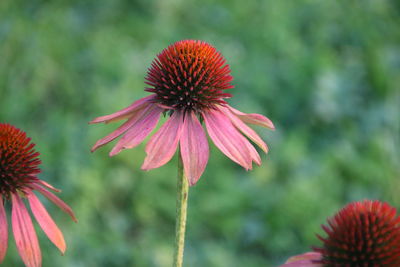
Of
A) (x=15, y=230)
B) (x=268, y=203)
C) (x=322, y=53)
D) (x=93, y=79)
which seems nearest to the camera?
(x=15, y=230)

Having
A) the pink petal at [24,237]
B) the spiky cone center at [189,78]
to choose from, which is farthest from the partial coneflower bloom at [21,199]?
the spiky cone center at [189,78]

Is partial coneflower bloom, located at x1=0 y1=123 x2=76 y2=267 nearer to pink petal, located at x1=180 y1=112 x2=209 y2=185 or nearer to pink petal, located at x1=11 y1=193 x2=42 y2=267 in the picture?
pink petal, located at x1=11 y1=193 x2=42 y2=267

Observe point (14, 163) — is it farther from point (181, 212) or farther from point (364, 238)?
point (364, 238)

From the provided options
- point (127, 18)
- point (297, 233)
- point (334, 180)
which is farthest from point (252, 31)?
point (297, 233)

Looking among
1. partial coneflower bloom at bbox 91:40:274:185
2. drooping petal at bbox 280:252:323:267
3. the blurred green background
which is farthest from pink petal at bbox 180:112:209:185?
the blurred green background

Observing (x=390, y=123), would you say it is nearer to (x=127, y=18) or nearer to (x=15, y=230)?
(x=127, y=18)

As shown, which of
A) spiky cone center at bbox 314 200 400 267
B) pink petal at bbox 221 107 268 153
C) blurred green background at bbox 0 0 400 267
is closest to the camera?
spiky cone center at bbox 314 200 400 267
